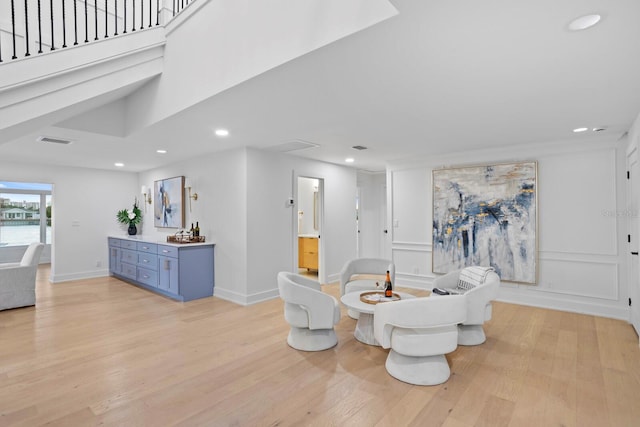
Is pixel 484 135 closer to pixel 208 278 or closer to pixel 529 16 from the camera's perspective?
pixel 529 16

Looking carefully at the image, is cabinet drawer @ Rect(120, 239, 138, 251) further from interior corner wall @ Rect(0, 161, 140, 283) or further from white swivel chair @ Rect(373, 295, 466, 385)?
white swivel chair @ Rect(373, 295, 466, 385)

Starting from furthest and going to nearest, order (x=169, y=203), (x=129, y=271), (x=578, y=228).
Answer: (x=169, y=203) → (x=129, y=271) → (x=578, y=228)

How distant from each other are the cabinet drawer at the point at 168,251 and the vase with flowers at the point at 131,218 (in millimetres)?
2516

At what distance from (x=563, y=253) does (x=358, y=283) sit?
9.68ft

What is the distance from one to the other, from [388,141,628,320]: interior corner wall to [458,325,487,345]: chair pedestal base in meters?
1.90

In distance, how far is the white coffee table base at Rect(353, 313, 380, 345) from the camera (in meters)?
3.28

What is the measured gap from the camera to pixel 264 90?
2680 millimetres

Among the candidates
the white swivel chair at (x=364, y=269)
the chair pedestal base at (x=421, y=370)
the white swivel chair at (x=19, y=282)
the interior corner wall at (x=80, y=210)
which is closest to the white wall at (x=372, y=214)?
the white swivel chair at (x=364, y=269)

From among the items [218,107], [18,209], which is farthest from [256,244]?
[18,209]

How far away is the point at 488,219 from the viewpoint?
496 centimetres

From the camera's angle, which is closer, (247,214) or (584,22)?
(584,22)

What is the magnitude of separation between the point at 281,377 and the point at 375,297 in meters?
1.25

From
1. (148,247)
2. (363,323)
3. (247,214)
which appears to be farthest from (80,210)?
(363,323)

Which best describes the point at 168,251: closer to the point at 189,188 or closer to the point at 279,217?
the point at 189,188
